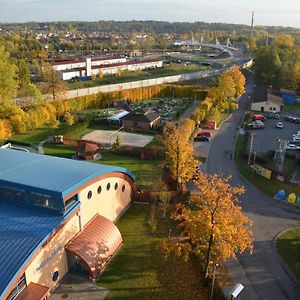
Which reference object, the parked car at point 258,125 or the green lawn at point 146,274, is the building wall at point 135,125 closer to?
the parked car at point 258,125

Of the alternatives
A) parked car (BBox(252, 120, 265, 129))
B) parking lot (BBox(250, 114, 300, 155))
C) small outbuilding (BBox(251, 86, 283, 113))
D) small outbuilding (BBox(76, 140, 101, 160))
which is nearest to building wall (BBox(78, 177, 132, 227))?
small outbuilding (BBox(76, 140, 101, 160))

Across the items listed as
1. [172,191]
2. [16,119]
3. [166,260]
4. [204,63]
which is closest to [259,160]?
[172,191]

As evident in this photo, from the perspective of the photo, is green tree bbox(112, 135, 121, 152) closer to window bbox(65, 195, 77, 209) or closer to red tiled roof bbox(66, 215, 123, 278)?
red tiled roof bbox(66, 215, 123, 278)

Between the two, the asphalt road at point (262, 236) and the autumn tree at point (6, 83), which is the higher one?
the autumn tree at point (6, 83)

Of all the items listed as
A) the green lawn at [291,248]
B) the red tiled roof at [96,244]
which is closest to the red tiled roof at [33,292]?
the red tiled roof at [96,244]

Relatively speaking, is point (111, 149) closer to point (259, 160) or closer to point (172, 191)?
point (172, 191)

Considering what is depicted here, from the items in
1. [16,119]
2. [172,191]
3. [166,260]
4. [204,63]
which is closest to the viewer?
[166,260]
